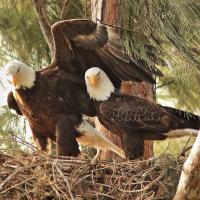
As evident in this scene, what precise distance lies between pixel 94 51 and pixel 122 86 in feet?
2.24

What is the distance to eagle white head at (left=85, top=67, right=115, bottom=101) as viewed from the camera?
6207 millimetres

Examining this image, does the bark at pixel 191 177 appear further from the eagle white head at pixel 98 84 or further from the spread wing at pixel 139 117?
the eagle white head at pixel 98 84

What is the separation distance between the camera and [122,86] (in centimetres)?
702

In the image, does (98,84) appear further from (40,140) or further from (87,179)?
(87,179)

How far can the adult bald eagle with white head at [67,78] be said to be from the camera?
6.29 m

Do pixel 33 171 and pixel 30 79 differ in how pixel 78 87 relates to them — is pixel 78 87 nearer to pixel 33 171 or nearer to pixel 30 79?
pixel 30 79

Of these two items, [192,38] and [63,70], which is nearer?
[192,38]

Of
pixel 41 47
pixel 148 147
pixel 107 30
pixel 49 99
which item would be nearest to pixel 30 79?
pixel 49 99

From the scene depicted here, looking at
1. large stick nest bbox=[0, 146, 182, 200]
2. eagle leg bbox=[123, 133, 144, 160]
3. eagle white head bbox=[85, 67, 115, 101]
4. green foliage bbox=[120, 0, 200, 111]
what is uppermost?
green foliage bbox=[120, 0, 200, 111]

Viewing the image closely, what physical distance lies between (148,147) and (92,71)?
1.02m

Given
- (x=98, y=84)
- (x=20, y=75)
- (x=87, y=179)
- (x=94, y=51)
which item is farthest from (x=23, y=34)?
(x=87, y=179)

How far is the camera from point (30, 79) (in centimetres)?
640

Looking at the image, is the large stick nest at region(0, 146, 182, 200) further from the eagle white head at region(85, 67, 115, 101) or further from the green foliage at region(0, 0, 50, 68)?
the green foliage at region(0, 0, 50, 68)

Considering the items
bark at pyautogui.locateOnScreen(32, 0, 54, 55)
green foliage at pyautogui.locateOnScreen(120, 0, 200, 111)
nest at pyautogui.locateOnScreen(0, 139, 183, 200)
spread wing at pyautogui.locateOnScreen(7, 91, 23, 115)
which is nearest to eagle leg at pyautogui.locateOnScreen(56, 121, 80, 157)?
spread wing at pyautogui.locateOnScreen(7, 91, 23, 115)
